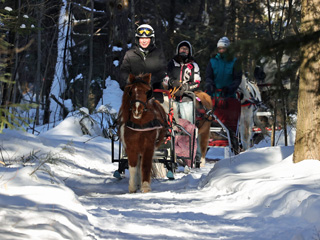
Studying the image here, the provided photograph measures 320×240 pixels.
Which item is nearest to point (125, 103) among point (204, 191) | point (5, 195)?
point (204, 191)

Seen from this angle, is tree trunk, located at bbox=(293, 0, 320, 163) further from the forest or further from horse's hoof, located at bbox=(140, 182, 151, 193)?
horse's hoof, located at bbox=(140, 182, 151, 193)

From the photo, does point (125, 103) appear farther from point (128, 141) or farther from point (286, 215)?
point (286, 215)

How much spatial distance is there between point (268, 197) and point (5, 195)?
2.77m

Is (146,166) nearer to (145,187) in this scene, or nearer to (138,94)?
(145,187)

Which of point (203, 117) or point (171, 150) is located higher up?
point (203, 117)

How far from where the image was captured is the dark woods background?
10.1m

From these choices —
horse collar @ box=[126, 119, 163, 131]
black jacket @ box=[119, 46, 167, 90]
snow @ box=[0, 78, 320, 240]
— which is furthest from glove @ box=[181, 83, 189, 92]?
horse collar @ box=[126, 119, 163, 131]

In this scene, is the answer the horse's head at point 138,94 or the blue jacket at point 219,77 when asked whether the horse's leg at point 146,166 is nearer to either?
the horse's head at point 138,94

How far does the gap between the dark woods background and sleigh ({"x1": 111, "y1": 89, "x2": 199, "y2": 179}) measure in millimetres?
1703

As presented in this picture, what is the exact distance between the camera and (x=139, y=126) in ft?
28.9

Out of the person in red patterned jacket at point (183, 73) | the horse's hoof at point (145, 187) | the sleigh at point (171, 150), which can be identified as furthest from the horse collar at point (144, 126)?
the person in red patterned jacket at point (183, 73)

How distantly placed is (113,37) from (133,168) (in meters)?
10.9

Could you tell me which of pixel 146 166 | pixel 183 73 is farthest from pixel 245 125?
pixel 146 166

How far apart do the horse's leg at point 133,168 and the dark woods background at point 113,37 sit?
1.98m
